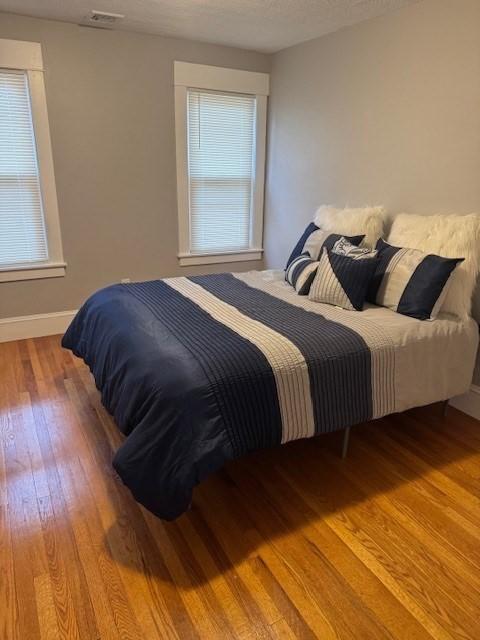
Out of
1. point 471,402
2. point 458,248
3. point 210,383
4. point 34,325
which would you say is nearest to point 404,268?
point 458,248

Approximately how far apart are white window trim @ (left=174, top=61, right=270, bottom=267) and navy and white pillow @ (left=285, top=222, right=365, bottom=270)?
118 cm

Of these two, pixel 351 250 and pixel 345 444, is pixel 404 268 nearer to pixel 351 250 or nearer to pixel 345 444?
pixel 351 250

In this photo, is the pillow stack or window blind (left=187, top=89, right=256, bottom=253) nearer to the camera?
the pillow stack

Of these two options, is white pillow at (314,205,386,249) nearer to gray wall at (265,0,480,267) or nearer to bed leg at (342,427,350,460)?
gray wall at (265,0,480,267)

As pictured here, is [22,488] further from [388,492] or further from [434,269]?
[434,269]

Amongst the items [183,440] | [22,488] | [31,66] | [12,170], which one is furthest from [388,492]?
[31,66]

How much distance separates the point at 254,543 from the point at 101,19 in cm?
340

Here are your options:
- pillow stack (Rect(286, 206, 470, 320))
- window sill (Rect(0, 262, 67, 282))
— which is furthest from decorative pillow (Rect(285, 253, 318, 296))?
window sill (Rect(0, 262, 67, 282))

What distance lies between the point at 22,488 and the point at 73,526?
38 centimetres

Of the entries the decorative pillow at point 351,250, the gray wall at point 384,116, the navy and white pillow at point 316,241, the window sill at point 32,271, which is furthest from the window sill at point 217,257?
the decorative pillow at point 351,250

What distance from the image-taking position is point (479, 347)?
2.58 m

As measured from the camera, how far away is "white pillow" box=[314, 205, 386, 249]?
288 cm

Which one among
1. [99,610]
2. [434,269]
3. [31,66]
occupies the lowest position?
[99,610]

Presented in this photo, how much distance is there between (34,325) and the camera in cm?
364
